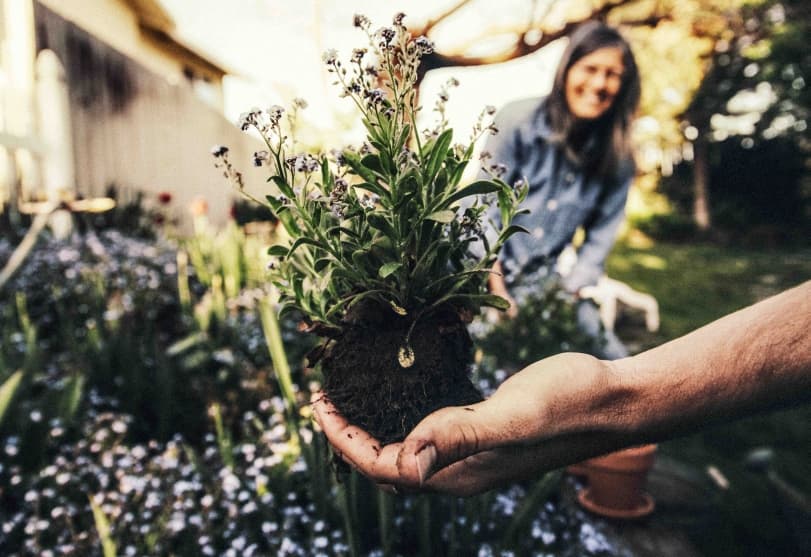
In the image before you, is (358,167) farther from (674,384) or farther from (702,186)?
(702,186)

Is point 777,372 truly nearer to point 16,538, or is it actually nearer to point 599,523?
point 599,523

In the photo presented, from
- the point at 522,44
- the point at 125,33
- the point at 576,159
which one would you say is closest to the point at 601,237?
the point at 576,159

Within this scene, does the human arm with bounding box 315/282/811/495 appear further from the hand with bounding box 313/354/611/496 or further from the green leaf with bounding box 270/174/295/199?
the green leaf with bounding box 270/174/295/199

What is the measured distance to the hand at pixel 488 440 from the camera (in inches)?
34.5

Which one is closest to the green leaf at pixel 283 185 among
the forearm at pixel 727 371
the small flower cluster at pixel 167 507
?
the forearm at pixel 727 371

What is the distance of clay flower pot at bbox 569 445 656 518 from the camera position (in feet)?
7.21

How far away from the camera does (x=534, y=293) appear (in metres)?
2.64

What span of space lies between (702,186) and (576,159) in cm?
1332

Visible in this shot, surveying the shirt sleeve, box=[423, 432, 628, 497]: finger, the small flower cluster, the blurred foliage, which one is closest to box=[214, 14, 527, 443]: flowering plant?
box=[423, 432, 628, 497]: finger

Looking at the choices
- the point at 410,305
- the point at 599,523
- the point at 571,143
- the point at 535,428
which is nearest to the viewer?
the point at 535,428

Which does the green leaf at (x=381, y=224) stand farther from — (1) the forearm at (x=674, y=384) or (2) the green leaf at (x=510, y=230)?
(1) the forearm at (x=674, y=384)

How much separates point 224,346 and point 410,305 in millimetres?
2109

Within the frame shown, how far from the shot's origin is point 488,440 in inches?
36.4

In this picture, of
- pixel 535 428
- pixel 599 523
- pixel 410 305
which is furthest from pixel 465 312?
pixel 599 523
